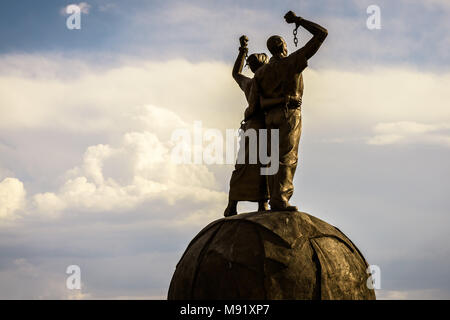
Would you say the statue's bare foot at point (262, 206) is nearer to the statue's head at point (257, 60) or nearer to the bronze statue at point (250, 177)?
the bronze statue at point (250, 177)

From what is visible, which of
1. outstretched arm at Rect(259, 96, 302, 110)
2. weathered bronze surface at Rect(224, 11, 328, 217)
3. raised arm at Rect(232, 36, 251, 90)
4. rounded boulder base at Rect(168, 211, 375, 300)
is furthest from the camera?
raised arm at Rect(232, 36, 251, 90)

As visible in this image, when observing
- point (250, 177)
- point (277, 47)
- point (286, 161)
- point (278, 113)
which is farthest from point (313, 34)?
point (250, 177)

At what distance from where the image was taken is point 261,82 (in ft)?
40.5

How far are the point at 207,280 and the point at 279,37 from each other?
4347 millimetres

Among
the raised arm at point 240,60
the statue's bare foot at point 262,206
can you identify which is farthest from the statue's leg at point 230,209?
the raised arm at point 240,60

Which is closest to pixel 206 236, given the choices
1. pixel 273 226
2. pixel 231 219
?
pixel 231 219

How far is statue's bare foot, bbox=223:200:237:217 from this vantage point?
1253 centimetres

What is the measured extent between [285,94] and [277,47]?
2.85 feet

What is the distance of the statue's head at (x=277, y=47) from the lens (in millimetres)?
12391

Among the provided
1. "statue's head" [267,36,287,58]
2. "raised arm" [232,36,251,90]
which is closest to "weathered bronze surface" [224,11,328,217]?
"statue's head" [267,36,287,58]

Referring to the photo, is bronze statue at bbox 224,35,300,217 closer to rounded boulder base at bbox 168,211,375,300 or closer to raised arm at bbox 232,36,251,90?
rounded boulder base at bbox 168,211,375,300
